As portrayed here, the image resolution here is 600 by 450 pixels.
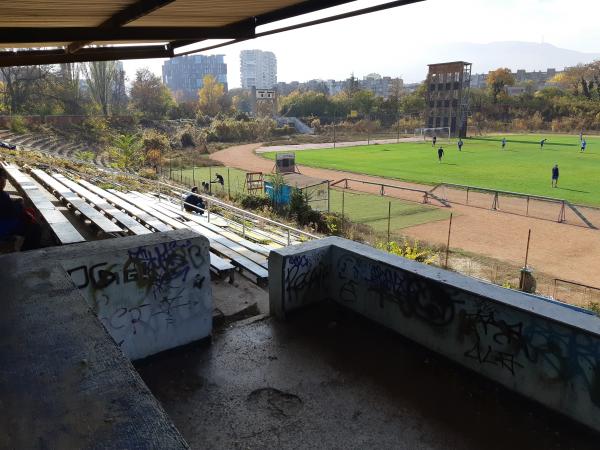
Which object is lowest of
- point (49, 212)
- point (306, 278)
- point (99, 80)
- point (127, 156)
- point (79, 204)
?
point (127, 156)

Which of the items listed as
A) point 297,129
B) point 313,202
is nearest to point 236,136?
point 297,129

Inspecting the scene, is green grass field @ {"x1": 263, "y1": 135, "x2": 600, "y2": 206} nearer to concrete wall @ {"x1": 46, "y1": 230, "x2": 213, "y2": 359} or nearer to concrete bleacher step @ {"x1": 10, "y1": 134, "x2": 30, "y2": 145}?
concrete bleacher step @ {"x1": 10, "y1": 134, "x2": 30, "y2": 145}

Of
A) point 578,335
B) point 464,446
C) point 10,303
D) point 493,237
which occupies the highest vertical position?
point 10,303

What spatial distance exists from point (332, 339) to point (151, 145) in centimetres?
4311

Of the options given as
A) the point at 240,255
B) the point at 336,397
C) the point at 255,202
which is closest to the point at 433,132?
the point at 255,202

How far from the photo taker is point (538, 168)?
4259 centimetres

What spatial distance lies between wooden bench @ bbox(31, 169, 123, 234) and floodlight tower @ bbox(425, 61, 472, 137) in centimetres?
7586

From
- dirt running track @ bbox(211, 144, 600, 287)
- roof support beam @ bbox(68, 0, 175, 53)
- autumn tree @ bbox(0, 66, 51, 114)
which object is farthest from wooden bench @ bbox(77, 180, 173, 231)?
autumn tree @ bbox(0, 66, 51, 114)

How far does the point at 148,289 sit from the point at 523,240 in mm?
19078

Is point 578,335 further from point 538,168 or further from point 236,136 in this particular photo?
point 236,136

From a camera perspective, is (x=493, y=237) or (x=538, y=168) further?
(x=538, y=168)

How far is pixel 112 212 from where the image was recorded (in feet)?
42.3

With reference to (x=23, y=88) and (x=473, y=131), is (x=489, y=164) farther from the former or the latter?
(x=23, y=88)

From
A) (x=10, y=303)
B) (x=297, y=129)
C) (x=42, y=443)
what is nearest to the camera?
(x=42, y=443)
